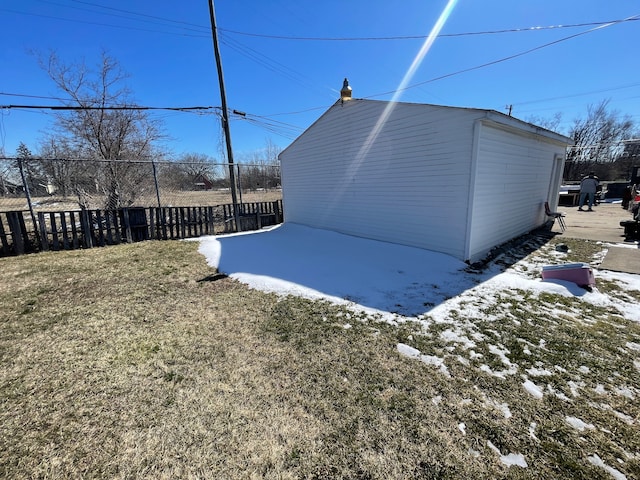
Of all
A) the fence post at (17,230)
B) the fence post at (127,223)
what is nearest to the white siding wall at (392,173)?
the fence post at (127,223)

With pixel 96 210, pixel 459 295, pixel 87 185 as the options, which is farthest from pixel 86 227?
pixel 459 295

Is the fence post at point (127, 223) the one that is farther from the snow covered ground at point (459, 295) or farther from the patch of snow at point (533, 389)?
the patch of snow at point (533, 389)

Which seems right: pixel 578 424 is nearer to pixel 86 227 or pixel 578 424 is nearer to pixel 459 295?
pixel 459 295

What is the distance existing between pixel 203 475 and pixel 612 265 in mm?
7131

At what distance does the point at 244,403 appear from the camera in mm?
2111

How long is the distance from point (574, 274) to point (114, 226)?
1038 cm

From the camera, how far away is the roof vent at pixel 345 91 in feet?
23.0

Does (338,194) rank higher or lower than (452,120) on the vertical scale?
lower

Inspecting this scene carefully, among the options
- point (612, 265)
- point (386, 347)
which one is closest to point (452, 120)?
point (612, 265)

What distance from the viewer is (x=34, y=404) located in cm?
210

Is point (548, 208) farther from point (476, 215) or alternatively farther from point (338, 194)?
point (338, 194)

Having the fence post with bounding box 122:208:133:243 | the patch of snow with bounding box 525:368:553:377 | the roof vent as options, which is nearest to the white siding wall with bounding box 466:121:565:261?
the patch of snow with bounding box 525:368:553:377

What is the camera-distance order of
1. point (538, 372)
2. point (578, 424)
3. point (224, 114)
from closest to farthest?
→ 1. point (578, 424)
2. point (538, 372)
3. point (224, 114)

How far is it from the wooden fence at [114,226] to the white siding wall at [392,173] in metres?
2.97
